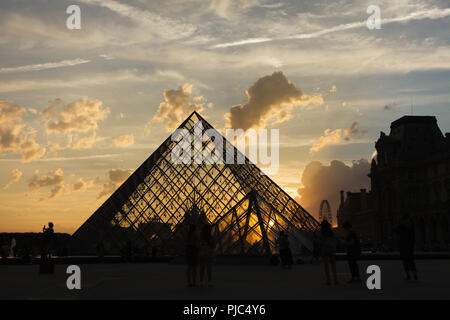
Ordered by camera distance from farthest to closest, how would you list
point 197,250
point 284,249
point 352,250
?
point 284,249, point 352,250, point 197,250

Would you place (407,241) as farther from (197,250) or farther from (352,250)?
(197,250)

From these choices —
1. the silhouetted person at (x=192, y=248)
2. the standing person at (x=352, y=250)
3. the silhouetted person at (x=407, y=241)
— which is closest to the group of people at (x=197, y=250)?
the silhouetted person at (x=192, y=248)

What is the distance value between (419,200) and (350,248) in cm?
7059

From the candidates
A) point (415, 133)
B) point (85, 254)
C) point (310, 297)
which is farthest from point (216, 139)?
point (415, 133)

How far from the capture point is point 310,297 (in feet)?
32.4

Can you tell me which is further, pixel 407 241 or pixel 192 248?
pixel 407 241

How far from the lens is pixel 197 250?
12898 mm

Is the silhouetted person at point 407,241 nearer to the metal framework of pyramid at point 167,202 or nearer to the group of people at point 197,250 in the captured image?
the group of people at point 197,250

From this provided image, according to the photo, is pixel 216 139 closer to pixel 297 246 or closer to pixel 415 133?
pixel 297 246

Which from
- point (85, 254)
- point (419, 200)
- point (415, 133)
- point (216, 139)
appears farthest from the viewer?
point (415, 133)

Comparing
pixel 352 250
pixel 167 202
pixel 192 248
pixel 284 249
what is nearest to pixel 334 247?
pixel 352 250

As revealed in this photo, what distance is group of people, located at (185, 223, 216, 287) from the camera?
41.5ft
